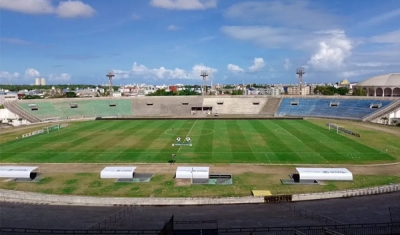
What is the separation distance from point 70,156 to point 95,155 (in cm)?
303

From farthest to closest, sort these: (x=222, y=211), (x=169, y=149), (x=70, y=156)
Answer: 1. (x=169, y=149)
2. (x=70, y=156)
3. (x=222, y=211)

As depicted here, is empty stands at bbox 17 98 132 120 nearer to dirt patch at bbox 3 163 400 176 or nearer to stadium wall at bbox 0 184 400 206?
dirt patch at bbox 3 163 400 176

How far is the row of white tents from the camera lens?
104 ft

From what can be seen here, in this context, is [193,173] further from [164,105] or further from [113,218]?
[164,105]

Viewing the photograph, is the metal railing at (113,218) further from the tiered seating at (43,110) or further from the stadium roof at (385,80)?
the stadium roof at (385,80)

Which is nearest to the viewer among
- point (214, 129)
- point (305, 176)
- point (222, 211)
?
point (222, 211)

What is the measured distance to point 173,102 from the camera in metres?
103

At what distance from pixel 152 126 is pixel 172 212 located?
147 ft

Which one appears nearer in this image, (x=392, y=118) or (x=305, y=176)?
(x=305, y=176)

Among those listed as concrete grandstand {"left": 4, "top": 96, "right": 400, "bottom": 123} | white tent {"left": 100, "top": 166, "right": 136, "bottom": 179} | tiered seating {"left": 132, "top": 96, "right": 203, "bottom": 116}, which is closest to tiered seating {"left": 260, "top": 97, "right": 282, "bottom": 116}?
concrete grandstand {"left": 4, "top": 96, "right": 400, "bottom": 123}

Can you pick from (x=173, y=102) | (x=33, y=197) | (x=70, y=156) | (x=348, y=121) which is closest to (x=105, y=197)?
(x=33, y=197)

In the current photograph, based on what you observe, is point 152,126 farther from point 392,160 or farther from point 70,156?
point 392,160

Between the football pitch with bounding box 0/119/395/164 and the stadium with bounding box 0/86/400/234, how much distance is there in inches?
5.7

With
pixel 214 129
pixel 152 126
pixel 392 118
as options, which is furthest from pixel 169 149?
pixel 392 118
